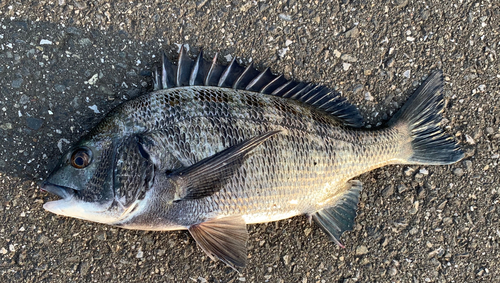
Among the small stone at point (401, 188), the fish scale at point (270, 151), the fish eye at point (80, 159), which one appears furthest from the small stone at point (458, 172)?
the fish eye at point (80, 159)

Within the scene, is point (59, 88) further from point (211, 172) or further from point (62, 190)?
point (211, 172)

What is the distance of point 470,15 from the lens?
3.06m

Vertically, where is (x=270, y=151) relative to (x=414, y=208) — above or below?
below

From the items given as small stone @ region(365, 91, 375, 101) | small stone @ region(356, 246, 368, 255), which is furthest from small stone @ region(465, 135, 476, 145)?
small stone @ region(356, 246, 368, 255)

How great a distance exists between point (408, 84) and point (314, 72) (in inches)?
30.3

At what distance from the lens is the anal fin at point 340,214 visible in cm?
271

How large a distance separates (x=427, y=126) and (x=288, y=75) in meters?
1.12

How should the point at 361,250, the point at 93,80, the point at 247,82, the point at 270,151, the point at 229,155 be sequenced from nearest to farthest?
the point at 229,155 → the point at 270,151 → the point at 247,82 → the point at 93,80 → the point at 361,250

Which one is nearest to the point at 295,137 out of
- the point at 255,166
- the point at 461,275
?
the point at 255,166

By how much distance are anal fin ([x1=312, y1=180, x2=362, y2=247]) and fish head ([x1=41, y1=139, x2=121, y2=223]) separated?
141 centimetres

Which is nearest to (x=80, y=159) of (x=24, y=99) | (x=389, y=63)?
(x=24, y=99)

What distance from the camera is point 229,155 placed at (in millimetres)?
2242

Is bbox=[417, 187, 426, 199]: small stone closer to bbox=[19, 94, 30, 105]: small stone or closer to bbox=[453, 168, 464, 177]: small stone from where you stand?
bbox=[453, 168, 464, 177]: small stone

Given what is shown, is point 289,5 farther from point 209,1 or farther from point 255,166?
point 255,166
